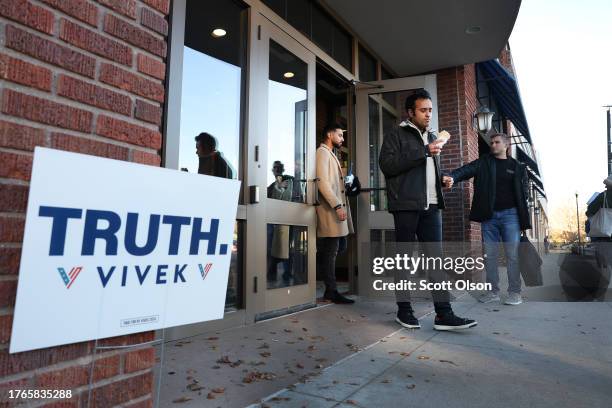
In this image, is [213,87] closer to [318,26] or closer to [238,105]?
[238,105]

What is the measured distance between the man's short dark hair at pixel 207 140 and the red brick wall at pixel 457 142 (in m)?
4.32

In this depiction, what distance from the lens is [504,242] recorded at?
15.4 ft

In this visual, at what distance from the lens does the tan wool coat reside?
4352mm

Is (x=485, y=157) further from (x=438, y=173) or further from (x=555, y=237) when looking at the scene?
(x=555, y=237)

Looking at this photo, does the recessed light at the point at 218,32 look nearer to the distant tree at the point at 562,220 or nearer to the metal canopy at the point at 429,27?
the metal canopy at the point at 429,27

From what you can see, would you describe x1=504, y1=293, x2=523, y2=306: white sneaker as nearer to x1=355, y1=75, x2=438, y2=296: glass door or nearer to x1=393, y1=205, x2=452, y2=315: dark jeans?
x1=355, y1=75, x2=438, y2=296: glass door

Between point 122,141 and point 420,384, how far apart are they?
173 cm

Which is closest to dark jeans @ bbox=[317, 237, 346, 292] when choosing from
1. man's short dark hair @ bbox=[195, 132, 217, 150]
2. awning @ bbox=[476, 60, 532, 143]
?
man's short dark hair @ bbox=[195, 132, 217, 150]

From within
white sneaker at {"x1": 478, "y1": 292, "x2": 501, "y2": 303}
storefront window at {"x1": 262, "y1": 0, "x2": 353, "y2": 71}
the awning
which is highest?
the awning

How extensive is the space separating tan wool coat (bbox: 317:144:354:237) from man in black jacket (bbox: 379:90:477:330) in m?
0.96

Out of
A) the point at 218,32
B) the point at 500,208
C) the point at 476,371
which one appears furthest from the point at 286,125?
the point at 476,371

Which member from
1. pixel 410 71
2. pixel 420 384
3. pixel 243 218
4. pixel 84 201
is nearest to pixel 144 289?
pixel 84 201

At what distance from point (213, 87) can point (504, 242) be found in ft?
11.5

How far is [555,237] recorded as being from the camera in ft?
184
